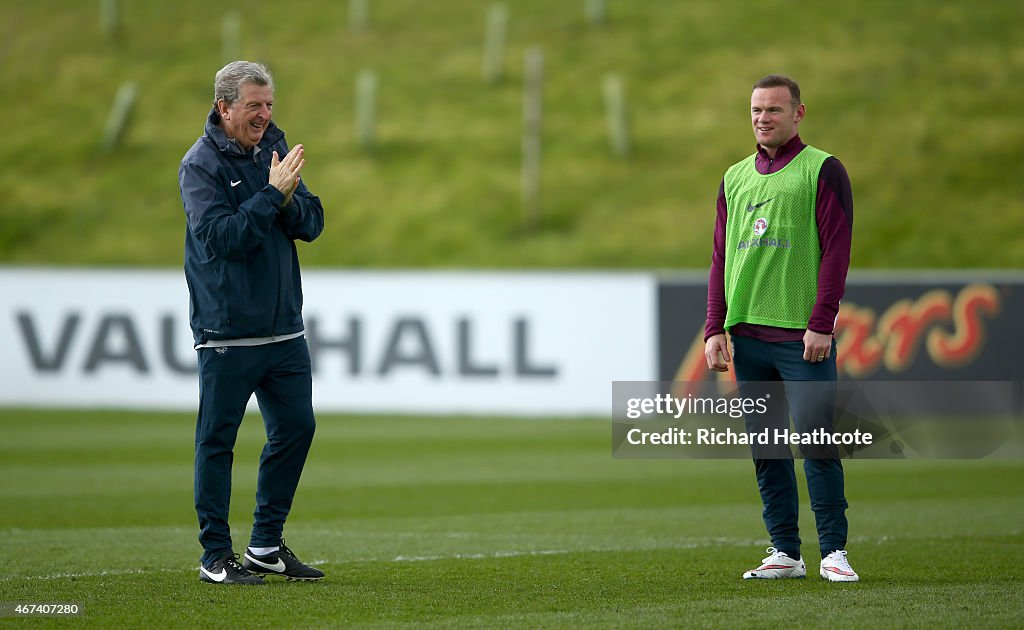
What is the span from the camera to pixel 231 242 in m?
5.84

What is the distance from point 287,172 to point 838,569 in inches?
113

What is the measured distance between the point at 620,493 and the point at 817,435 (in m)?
4.68

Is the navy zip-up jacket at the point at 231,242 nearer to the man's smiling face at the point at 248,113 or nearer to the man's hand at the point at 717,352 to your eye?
the man's smiling face at the point at 248,113

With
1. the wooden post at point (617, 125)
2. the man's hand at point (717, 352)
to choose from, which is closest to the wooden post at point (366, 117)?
the wooden post at point (617, 125)

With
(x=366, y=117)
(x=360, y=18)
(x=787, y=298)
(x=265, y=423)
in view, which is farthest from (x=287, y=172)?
(x=360, y=18)

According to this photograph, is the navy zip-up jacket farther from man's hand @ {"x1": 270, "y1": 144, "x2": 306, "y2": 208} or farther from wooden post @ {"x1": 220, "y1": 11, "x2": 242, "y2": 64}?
wooden post @ {"x1": 220, "y1": 11, "x2": 242, "y2": 64}

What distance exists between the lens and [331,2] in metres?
42.4

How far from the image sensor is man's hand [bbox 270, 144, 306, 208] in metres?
5.94

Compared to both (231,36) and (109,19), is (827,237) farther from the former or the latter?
(109,19)

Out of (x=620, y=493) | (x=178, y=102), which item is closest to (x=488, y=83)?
(x=178, y=102)

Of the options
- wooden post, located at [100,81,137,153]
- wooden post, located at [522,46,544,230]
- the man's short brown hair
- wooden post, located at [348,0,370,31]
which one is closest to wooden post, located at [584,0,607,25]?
wooden post, located at [348,0,370,31]

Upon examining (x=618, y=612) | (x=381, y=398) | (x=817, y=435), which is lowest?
(x=381, y=398)

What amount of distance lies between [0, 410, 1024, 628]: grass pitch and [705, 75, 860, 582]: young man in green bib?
0.32 m

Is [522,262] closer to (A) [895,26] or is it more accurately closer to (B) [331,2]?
(A) [895,26]
